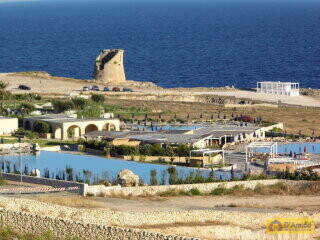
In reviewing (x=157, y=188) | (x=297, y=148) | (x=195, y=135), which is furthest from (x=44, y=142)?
(x=157, y=188)

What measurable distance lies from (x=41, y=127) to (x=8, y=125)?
161 centimetres

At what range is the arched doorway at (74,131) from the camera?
53562 millimetres

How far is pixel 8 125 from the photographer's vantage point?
53.9 m

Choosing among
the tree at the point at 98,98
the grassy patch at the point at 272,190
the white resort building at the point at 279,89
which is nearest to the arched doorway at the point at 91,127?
the tree at the point at 98,98

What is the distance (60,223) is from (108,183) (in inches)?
440

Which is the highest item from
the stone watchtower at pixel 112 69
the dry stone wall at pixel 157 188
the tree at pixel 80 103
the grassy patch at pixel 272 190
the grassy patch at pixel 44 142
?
the stone watchtower at pixel 112 69

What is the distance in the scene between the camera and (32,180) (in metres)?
40.2

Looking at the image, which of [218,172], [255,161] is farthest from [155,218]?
[255,161]

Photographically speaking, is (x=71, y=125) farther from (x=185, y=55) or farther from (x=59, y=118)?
(x=185, y=55)

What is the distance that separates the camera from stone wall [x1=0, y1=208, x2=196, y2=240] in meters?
27.3

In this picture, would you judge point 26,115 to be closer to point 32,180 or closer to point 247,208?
point 32,180

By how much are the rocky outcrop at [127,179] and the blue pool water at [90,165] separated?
35.8 inches

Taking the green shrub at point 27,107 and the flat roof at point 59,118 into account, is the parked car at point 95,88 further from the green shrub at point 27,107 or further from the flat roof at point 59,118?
the flat roof at point 59,118

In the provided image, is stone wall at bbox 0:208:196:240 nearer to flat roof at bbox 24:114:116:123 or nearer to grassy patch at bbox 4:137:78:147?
grassy patch at bbox 4:137:78:147
